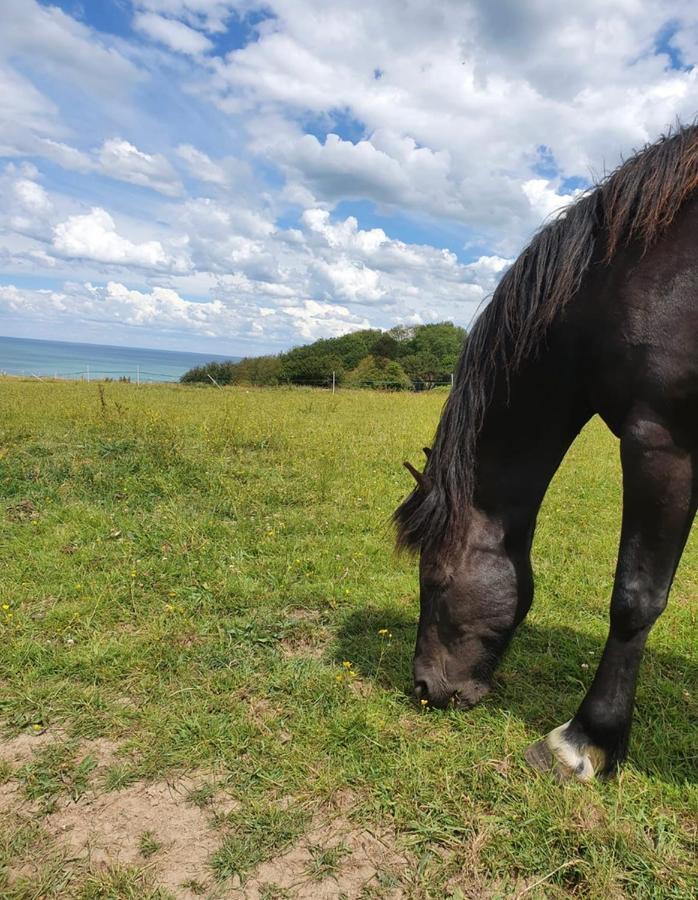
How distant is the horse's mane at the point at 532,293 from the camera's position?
7.23 feet

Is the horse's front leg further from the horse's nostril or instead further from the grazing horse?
the horse's nostril

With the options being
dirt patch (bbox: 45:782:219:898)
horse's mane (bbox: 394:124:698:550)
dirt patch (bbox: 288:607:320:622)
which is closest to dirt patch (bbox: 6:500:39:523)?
dirt patch (bbox: 288:607:320:622)

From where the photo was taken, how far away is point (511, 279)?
2.59 m

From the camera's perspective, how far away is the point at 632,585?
7.19 feet

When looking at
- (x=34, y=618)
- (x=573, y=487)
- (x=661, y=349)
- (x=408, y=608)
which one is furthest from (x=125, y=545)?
(x=573, y=487)

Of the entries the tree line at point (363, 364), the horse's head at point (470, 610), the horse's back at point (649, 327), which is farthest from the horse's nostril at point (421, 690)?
the tree line at point (363, 364)

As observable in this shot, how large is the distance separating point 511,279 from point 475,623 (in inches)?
62.9

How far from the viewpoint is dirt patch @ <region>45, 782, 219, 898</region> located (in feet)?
6.29

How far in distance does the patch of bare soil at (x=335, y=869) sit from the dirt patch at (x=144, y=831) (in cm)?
22

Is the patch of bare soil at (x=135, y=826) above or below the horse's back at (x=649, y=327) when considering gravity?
below

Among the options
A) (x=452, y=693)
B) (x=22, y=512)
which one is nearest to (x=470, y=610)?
(x=452, y=693)

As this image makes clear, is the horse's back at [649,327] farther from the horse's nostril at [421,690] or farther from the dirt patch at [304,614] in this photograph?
the dirt patch at [304,614]

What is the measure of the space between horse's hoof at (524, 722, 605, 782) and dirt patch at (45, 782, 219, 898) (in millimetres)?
1333

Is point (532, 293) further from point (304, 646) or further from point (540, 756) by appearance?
point (304, 646)
